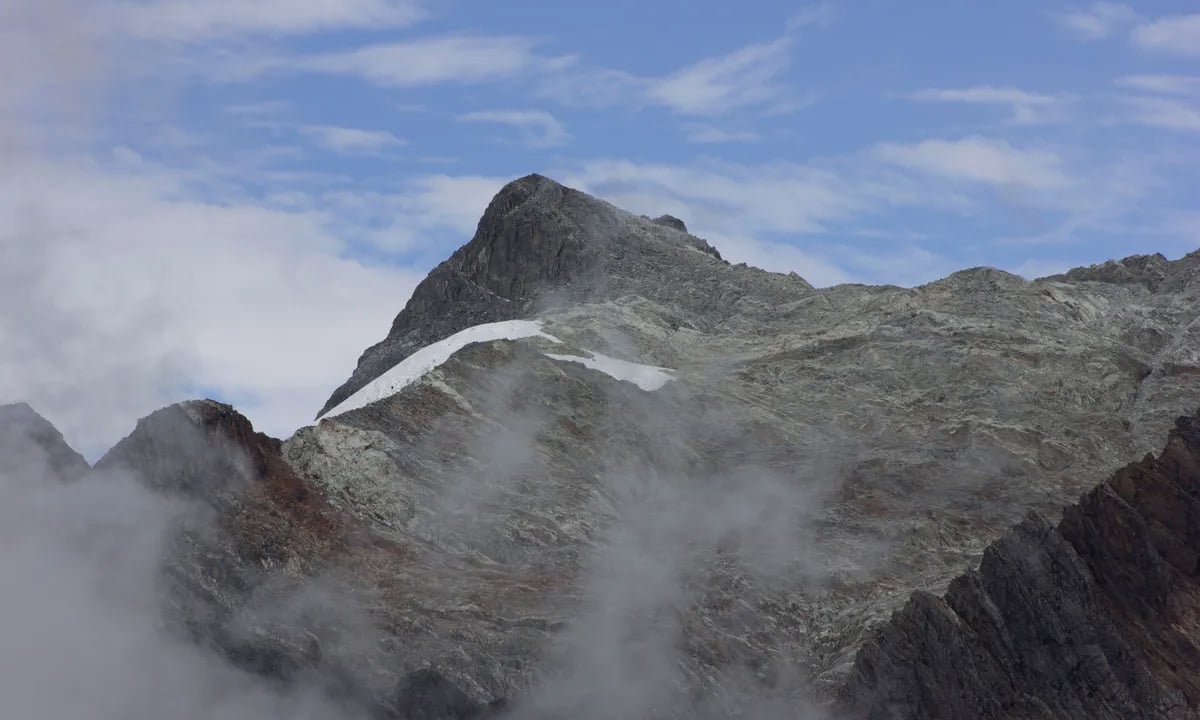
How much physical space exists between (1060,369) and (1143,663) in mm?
21456

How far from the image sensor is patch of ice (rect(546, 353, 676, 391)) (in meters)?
98.6

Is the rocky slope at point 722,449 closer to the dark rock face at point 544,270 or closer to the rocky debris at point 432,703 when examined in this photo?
the dark rock face at point 544,270

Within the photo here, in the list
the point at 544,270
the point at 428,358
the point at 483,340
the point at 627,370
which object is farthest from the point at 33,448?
the point at 544,270

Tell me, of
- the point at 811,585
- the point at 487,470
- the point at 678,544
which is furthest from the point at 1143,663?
the point at 487,470

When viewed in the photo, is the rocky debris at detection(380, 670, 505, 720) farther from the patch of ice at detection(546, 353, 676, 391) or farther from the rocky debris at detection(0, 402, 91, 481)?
the patch of ice at detection(546, 353, 676, 391)

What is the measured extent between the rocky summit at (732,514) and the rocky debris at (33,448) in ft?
5.95

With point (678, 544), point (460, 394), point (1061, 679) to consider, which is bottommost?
point (1061, 679)

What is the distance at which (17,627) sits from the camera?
7344cm

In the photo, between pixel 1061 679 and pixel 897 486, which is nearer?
pixel 1061 679

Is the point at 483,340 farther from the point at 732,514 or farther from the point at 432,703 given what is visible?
the point at 432,703

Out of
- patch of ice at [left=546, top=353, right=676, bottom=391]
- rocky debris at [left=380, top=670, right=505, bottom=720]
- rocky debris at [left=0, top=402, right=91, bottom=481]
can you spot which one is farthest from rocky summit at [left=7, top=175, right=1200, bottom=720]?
rocky debris at [left=0, top=402, right=91, bottom=481]

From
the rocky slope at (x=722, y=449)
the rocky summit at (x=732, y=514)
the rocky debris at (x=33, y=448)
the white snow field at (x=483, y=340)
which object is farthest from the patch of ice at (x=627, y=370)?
the rocky debris at (x=33, y=448)

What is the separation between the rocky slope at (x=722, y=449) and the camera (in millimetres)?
80438

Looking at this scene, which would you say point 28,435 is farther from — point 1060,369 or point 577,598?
point 1060,369
